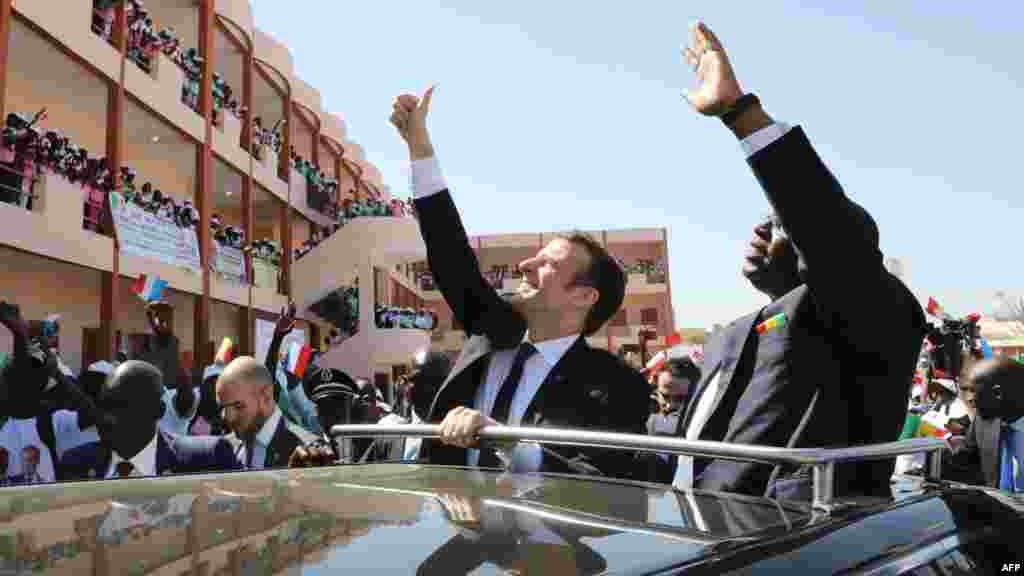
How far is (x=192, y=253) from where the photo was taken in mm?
14906

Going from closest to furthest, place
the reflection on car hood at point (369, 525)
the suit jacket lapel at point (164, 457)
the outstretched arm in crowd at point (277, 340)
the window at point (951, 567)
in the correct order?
the reflection on car hood at point (369, 525) → the window at point (951, 567) → the suit jacket lapel at point (164, 457) → the outstretched arm in crowd at point (277, 340)

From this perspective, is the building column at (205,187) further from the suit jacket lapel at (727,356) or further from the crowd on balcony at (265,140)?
the suit jacket lapel at (727,356)

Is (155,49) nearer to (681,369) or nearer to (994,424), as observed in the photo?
(681,369)

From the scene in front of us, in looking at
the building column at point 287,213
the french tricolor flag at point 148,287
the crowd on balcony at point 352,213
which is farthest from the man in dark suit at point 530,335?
the crowd on balcony at point 352,213

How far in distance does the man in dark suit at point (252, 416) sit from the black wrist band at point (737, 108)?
105 inches

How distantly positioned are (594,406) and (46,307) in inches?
563

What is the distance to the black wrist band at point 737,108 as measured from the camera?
1805mm

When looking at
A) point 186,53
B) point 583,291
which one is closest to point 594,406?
point 583,291

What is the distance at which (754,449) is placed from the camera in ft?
4.60

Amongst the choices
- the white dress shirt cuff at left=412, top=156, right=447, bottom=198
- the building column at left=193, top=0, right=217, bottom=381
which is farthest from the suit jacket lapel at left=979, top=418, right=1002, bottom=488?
the building column at left=193, top=0, right=217, bottom=381

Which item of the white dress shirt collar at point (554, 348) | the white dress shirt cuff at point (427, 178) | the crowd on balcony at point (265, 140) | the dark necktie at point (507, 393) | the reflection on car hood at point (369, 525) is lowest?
the reflection on car hood at point (369, 525)

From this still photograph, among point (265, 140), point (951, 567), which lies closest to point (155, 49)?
point (265, 140)

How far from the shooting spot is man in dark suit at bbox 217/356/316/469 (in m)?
3.81

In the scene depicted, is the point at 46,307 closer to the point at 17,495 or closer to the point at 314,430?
the point at 314,430
